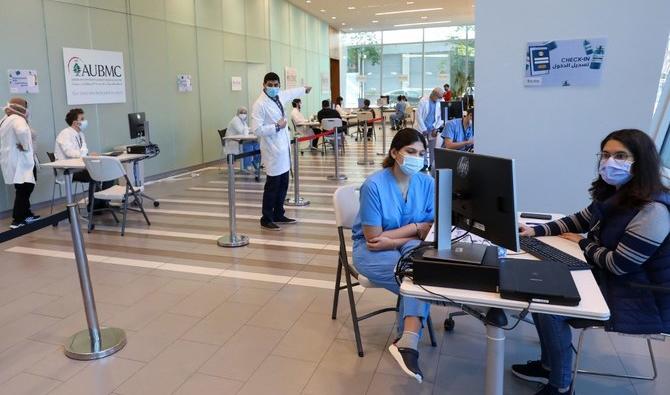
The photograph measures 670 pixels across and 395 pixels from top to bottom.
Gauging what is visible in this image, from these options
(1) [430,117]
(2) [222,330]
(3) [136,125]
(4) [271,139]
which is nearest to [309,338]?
(2) [222,330]

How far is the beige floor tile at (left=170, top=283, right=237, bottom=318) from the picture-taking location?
336 cm

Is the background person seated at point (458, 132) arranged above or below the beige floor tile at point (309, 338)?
above

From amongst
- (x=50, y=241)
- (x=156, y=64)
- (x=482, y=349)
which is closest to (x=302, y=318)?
(x=482, y=349)

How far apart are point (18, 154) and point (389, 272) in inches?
191

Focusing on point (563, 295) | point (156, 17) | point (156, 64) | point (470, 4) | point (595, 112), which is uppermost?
point (470, 4)

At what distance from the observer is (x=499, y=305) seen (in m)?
1.66

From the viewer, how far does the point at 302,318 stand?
3213 millimetres

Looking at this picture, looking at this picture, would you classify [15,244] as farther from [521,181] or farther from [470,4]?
[470,4]

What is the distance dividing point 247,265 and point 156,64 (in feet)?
18.0

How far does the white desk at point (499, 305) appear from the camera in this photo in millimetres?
1602

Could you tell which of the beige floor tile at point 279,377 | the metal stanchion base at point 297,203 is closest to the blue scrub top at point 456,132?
the metal stanchion base at point 297,203

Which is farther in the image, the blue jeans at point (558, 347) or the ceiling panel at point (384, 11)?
the ceiling panel at point (384, 11)

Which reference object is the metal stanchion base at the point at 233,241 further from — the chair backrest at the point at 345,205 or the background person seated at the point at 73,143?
the chair backrest at the point at 345,205

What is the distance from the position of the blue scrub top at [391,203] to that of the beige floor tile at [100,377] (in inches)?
55.8
